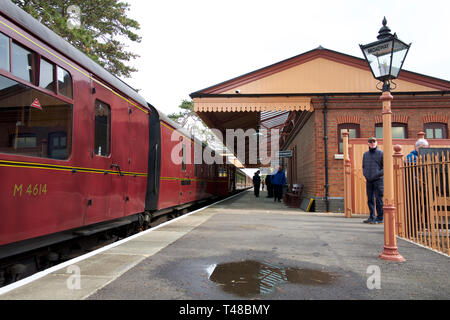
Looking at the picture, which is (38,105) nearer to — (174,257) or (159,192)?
(174,257)

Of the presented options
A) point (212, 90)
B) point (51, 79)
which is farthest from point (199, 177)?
point (51, 79)

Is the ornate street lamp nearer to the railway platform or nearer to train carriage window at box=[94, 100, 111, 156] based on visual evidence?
the railway platform

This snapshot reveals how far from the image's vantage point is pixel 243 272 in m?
3.78

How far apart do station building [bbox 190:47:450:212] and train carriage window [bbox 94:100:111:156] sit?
22.8ft

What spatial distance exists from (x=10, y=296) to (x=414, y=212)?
20.3ft

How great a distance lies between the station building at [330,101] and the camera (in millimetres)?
11953

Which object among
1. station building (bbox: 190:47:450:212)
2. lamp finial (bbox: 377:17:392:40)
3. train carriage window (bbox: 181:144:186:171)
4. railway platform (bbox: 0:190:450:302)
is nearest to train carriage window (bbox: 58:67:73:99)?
railway platform (bbox: 0:190:450:302)

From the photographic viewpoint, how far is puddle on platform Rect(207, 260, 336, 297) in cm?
322

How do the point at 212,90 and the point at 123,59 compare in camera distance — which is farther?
the point at 123,59

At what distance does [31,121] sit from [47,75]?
64 centimetres

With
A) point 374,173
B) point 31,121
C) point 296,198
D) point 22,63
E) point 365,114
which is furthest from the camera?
point 296,198

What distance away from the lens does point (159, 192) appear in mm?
8461

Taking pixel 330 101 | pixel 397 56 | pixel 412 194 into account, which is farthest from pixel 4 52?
pixel 330 101

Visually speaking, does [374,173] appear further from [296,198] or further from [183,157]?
[296,198]
